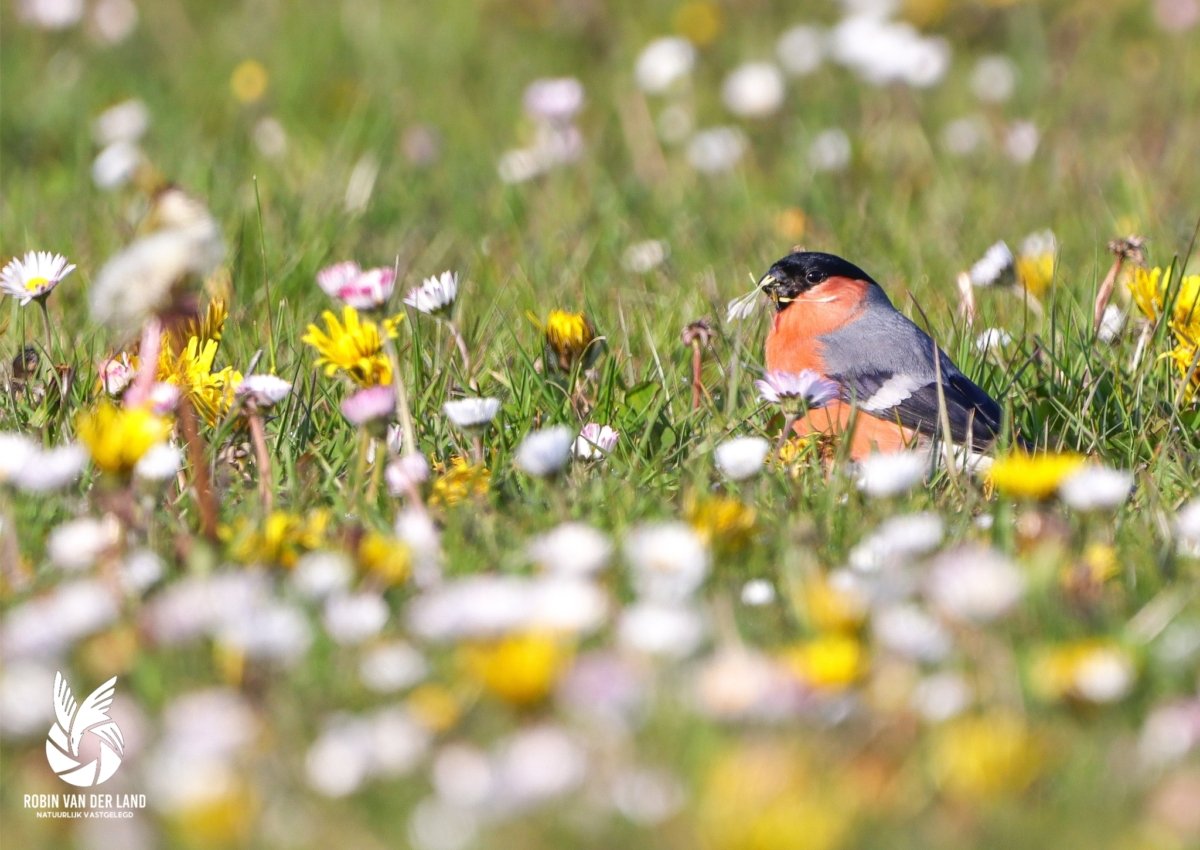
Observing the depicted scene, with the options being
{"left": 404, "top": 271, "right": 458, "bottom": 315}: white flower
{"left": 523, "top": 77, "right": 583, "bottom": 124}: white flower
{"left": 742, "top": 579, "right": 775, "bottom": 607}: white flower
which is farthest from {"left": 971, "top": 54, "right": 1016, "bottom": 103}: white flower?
{"left": 742, "top": 579, "right": 775, "bottom": 607}: white flower

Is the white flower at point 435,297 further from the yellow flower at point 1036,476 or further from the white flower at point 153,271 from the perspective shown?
the yellow flower at point 1036,476

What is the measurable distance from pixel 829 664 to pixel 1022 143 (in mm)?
4240

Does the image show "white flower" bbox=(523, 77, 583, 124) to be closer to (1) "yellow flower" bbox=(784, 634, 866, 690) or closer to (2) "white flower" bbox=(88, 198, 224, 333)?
(2) "white flower" bbox=(88, 198, 224, 333)

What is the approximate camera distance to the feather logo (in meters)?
2.07

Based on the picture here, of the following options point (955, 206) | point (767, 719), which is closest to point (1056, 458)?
point (767, 719)

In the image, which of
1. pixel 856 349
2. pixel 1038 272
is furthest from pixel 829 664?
pixel 1038 272

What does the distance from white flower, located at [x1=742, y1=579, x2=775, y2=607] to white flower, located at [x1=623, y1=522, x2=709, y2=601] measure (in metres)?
0.09

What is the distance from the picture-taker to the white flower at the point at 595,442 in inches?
129

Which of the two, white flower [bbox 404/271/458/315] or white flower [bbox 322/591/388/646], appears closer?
white flower [bbox 322/591/388/646]

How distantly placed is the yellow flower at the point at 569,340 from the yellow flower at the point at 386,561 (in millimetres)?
1050

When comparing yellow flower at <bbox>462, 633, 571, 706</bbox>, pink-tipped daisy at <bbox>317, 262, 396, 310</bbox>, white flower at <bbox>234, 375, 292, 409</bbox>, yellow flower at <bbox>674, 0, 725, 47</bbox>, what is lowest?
yellow flower at <bbox>462, 633, 571, 706</bbox>

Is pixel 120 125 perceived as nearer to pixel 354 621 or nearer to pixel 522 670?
pixel 354 621

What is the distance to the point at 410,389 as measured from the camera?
3.54 meters

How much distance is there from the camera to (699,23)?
721cm
